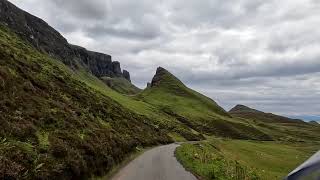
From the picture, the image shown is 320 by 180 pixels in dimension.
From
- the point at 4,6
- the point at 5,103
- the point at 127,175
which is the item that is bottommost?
the point at 127,175

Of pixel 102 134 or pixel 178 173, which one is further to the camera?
pixel 102 134

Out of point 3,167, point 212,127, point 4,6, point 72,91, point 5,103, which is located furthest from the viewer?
point 4,6

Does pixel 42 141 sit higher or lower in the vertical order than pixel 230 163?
lower

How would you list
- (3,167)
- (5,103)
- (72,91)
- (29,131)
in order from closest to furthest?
(3,167)
(29,131)
(5,103)
(72,91)

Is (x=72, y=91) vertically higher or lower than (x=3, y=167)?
higher

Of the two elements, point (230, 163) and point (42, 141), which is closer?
point (42, 141)

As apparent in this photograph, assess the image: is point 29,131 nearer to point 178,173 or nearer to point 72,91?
point 178,173

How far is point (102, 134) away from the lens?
3916 cm

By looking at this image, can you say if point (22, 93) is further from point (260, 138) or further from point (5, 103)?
point (260, 138)

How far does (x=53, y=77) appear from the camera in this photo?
62.9 meters

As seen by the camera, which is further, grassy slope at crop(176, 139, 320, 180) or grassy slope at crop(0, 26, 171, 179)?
grassy slope at crop(176, 139, 320, 180)

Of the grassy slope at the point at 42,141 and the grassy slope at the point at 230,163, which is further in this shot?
the grassy slope at the point at 230,163

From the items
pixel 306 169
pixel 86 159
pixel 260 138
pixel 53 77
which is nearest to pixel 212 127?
pixel 260 138

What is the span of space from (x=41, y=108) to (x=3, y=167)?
15.7 m
